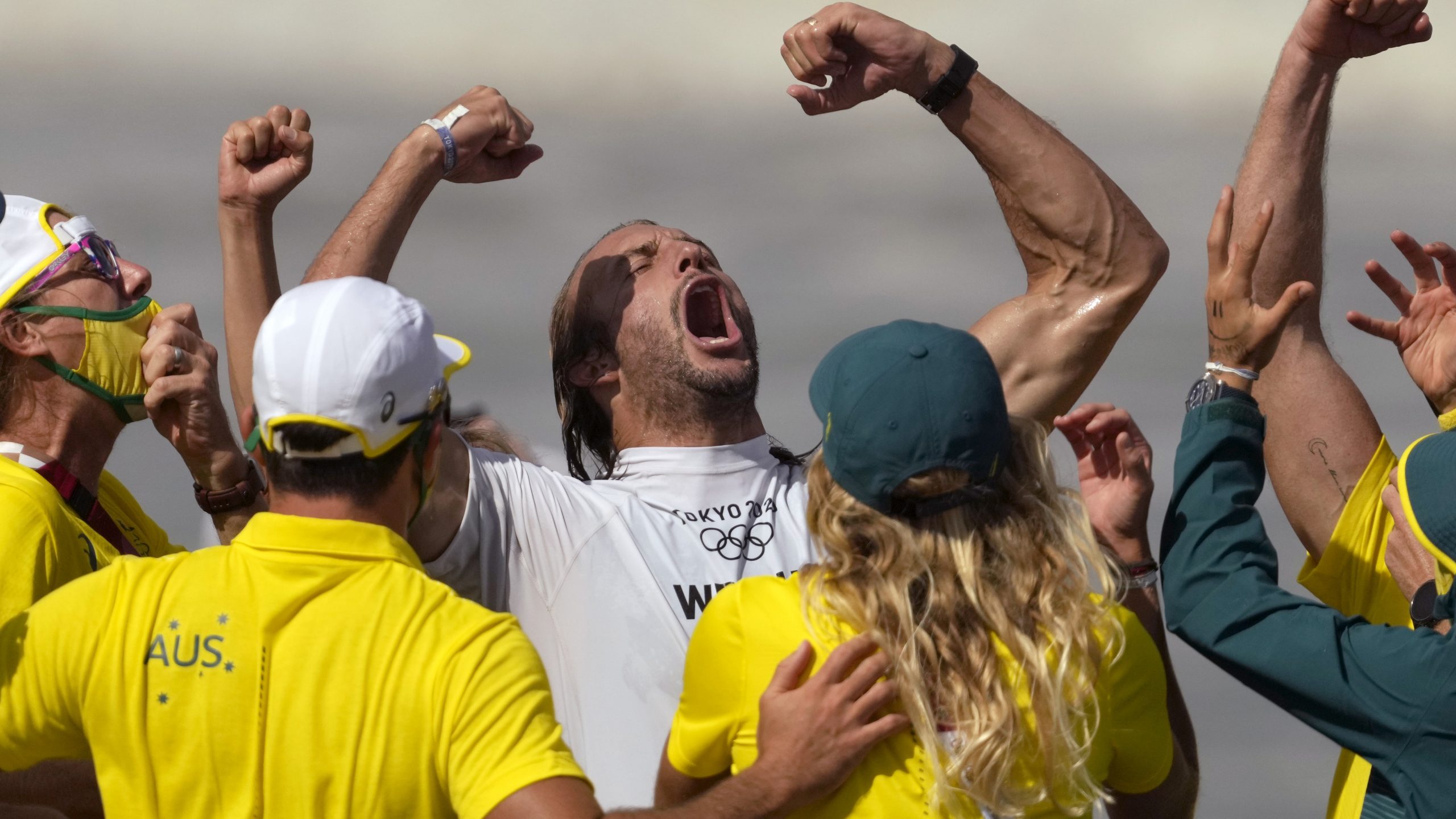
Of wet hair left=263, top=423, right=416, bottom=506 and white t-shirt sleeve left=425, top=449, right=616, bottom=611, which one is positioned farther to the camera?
white t-shirt sleeve left=425, top=449, right=616, bottom=611

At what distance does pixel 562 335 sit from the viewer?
185 inches

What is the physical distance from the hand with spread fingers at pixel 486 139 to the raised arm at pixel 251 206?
36cm

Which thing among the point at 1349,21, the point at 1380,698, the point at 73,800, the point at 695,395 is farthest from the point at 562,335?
the point at 1380,698

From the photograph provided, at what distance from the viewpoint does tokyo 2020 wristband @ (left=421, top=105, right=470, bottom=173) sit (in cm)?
418

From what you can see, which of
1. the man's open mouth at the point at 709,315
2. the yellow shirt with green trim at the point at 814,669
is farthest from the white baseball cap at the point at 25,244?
the yellow shirt with green trim at the point at 814,669

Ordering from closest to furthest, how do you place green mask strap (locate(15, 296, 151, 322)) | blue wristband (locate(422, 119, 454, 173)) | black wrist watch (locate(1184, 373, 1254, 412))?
black wrist watch (locate(1184, 373, 1254, 412)) → green mask strap (locate(15, 296, 151, 322)) → blue wristband (locate(422, 119, 454, 173))

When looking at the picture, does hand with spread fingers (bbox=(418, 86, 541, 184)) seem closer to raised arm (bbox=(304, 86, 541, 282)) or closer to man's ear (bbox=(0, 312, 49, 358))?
raised arm (bbox=(304, 86, 541, 282))

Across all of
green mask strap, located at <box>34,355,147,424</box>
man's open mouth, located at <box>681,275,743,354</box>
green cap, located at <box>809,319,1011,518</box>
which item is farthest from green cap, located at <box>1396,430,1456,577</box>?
green mask strap, located at <box>34,355,147,424</box>

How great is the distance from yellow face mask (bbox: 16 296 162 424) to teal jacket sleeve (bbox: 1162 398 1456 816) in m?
2.42

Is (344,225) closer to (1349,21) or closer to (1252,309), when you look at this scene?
(1252,309)

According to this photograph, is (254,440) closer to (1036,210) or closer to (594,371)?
(594,371)

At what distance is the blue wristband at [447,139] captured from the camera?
165 inches

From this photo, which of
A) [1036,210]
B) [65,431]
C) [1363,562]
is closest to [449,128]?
[65,431]

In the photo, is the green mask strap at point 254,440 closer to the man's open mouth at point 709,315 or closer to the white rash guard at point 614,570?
the white rash guard at point 614,570
